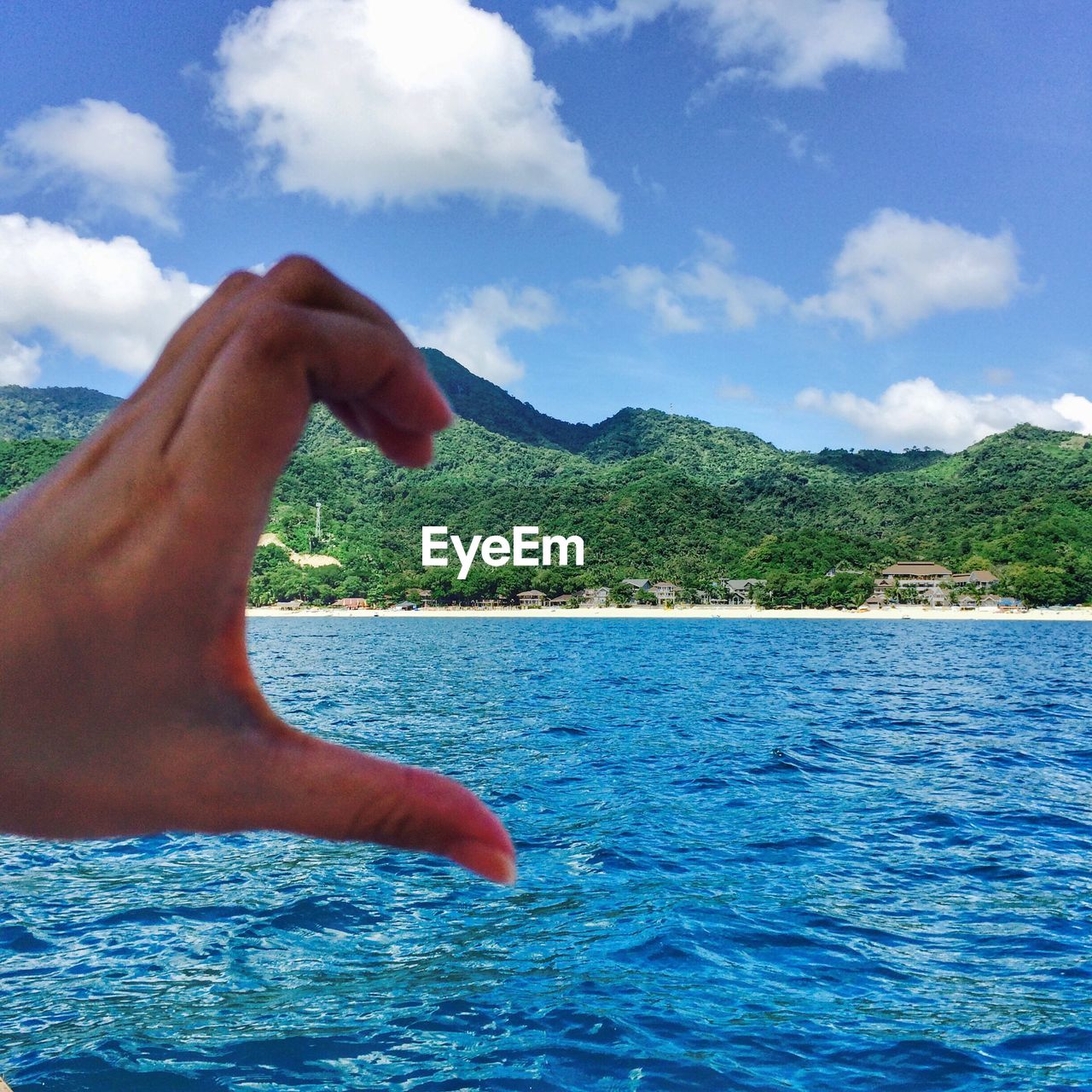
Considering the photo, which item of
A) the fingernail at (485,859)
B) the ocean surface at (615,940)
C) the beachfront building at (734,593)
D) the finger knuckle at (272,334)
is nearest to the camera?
the finger knuckle at (272,334)

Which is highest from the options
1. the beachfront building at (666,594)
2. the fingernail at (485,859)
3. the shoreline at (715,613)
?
the fingernail at (485,859)

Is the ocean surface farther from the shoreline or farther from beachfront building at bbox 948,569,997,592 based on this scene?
beachfront building at bbox 948,569,997,592

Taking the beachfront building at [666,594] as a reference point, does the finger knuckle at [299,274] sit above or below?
above

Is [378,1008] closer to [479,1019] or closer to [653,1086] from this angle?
[479,1019]

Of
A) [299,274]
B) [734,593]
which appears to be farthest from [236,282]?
[734,593]

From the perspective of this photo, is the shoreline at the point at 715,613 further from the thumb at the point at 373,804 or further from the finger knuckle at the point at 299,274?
the finger knuckle at the point at 299,274

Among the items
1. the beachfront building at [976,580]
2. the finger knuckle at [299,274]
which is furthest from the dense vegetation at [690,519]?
the finger knuckle at [299,274]

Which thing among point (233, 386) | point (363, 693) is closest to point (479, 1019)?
point (233, 386)

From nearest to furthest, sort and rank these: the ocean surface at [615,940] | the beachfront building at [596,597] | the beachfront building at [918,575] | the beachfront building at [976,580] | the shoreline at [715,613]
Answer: the ocean surface at [615,940] → the shoreline at [715,613] → the beachfront building at [976,580] → the beachfront building at [918,575] → the beachfront building at [596,597]

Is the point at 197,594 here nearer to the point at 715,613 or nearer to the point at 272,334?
the point at 272,334
